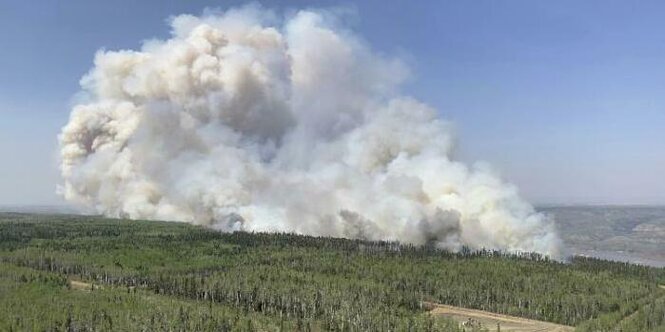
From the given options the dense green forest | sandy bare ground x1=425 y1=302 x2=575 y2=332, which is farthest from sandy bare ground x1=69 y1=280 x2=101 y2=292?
sandy bare ground x1=425 y1=302 x2=575 y2=332

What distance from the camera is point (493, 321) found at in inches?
4988

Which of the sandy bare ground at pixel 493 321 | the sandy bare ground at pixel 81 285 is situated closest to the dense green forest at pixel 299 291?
the sandy bare ground at pixel 81 285

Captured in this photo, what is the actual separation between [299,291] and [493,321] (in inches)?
1537

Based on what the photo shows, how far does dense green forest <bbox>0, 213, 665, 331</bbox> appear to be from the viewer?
115875 mm

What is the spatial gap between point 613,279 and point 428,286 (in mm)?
51113

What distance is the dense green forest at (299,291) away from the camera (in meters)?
116

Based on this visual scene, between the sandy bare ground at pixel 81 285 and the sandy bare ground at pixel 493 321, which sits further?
the sandy bare ground at pixel 81 285

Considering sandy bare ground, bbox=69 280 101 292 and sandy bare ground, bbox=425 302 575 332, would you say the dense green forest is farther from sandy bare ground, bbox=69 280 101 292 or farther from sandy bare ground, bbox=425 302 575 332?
sandy bare ground, bbox=425 302 575 332

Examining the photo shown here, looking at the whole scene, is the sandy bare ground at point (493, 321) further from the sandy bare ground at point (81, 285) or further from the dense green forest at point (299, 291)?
the sandy bare ground at point (81, 285)

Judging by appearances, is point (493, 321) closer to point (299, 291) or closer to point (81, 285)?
point (299, 291)

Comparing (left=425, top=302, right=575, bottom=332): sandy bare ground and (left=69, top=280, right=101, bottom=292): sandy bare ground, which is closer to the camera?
(left=425, top=302, right=575, bottom=332): sandy bare ground

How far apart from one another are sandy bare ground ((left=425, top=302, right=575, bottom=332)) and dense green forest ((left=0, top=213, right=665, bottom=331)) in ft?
12.2

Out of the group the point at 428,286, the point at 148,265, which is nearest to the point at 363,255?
the point at 428,286

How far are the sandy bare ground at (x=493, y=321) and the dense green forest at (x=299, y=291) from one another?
146 inches
